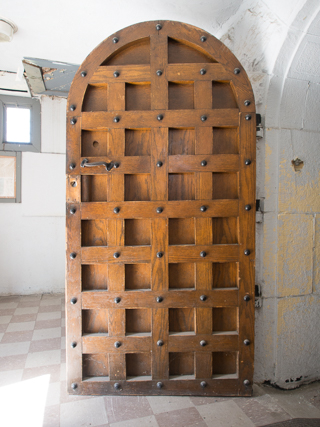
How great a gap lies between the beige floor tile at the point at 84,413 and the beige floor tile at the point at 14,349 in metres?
0.80

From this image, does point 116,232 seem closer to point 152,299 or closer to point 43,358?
point 152,299

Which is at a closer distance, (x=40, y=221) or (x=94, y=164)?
(x=94, y=164)

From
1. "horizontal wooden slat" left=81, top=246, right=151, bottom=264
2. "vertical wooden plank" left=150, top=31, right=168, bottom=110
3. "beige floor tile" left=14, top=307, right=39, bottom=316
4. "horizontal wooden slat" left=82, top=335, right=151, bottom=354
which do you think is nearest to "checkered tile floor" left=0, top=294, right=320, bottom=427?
"horizontal wooden slat" left=82, top=335, right=151, bottom=354

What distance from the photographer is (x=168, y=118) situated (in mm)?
1541

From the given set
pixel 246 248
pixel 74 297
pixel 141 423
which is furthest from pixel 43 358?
pixel 246 248

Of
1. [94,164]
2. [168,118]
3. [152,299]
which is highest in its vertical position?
[168,118]

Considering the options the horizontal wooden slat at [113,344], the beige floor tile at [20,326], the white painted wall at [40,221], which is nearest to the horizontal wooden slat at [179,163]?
the horizontal wooden slat at [113,344]

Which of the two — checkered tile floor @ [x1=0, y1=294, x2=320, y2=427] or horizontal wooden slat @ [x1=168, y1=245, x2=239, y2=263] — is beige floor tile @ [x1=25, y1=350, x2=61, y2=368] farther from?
horizontal wooden slat @ [x1=168, y1=245, x2=239, y2=263]

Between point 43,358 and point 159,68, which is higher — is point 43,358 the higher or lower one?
the lower one

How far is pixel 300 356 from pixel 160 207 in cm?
129

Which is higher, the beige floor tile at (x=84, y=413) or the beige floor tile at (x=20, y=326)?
the beige floor tile at (x=84, y=413)

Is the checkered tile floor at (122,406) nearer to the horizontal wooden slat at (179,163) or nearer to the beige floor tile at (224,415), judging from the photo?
the beige floor tile at (224,415)

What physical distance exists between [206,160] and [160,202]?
35 cm

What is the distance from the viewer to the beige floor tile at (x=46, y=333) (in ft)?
7.66
